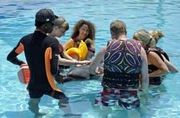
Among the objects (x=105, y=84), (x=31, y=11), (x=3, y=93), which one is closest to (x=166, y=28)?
(x=31, y=11)

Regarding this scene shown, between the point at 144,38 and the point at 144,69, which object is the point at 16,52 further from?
the point at 144,38

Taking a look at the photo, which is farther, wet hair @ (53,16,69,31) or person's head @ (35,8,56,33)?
wet hair @ (53,16,69,31)

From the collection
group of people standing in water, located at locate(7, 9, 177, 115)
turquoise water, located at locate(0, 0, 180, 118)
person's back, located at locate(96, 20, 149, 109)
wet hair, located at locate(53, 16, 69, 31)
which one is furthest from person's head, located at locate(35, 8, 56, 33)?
wet hair, located at locate(53, 16, 69, 31)

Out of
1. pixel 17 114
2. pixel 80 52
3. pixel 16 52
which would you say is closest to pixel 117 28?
pixel 16 52

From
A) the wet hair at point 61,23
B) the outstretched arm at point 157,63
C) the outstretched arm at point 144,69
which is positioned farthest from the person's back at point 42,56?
the outstretched arm at point 157,63

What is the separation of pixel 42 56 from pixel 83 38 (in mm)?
2414

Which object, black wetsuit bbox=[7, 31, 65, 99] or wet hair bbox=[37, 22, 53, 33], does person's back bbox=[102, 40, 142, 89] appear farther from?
wet hair bbox=[37, 22, 53, 33]

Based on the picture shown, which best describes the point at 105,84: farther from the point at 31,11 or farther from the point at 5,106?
the point at 31,11

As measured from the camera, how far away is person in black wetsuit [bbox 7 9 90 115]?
17.2 feet

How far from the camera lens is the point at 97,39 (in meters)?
10.9

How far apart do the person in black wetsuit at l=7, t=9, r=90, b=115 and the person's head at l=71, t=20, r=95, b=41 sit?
2144 mm

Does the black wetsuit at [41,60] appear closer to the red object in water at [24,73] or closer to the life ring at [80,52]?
the red object in water at [24,73]

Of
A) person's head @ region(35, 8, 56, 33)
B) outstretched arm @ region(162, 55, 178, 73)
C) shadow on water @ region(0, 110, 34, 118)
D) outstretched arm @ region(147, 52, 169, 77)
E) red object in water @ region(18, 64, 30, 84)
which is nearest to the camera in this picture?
person's head @ region(35, 8, 56, 33)

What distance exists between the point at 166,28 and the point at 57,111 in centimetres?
661
